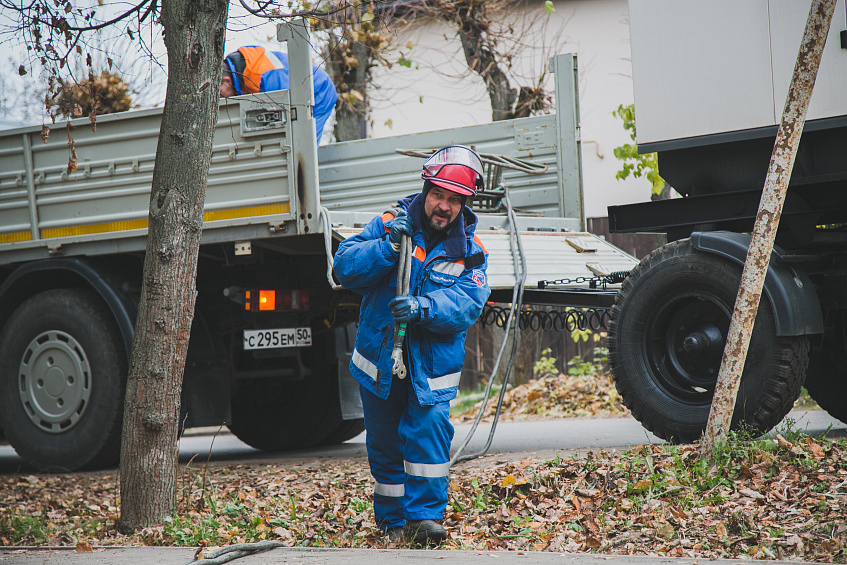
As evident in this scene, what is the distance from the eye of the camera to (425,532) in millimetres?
3924

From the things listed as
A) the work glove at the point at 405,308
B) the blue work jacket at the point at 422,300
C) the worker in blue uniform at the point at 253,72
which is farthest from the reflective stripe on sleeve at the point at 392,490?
the worker in blue uniform at the point at 253,72

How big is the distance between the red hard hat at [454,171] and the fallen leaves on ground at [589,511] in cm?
150

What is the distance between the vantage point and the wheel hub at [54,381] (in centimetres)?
697

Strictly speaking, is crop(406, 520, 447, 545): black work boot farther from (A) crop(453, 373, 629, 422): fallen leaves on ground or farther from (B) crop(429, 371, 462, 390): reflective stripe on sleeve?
(A) crop(453, 373, 629, 422): fallen leaves on ground

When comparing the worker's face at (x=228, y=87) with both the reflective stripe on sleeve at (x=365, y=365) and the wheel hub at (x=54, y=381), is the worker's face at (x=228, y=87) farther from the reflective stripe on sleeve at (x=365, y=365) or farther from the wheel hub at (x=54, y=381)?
the reflective stripe on sleeve at (x=365, y=365)

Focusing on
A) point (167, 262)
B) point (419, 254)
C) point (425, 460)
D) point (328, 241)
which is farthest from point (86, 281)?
point (425, 460)

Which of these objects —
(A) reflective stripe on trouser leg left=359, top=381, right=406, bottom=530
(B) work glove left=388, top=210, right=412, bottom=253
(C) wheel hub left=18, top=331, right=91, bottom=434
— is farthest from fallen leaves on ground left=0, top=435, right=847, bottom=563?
(C) wheel hub left=18, top=331, right=91, bottom=434

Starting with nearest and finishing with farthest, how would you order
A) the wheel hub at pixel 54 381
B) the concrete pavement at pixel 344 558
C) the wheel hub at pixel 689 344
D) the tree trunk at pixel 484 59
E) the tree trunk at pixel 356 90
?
the concrete pavement at pixel 344 558 → the wheel hub at pixel 689 344 → the wheel hub at pixel 54 381 → the tree trunk at pixel 356 90 → the tree trunk at pixel 484 59

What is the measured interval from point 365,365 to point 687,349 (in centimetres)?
193

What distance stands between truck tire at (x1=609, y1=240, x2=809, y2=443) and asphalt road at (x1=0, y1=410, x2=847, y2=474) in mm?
816

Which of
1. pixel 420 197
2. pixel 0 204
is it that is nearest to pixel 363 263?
pixel 420 197

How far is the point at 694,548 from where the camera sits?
12.2ft

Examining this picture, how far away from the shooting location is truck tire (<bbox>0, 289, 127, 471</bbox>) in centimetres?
685

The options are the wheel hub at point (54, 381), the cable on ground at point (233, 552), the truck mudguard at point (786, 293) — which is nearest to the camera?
the cable on ground at point (233, 552)
